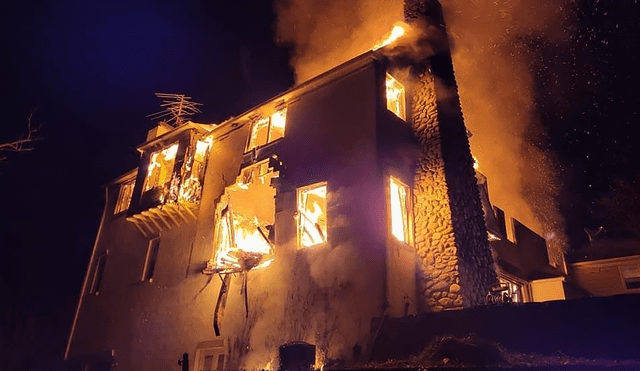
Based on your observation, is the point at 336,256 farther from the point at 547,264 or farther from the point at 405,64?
the point at 547,264

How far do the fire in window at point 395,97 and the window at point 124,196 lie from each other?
15412 millimetres

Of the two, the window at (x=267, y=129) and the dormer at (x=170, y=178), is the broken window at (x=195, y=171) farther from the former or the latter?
the window at (x=267, y=129)

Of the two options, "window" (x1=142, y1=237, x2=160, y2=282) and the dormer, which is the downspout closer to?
the dormer

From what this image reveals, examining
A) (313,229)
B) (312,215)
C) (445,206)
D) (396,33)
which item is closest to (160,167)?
(312,215)

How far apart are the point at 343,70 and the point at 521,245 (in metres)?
12.9

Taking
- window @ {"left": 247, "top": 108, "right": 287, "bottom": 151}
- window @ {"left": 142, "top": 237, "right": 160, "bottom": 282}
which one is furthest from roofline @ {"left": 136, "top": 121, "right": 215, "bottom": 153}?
window @ {"left": 142, "top": 237, "right": 160, "bottom": 282}

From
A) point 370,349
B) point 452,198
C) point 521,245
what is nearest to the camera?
point 370,349

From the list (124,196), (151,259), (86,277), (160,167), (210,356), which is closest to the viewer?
(210,356)

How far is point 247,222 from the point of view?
56.3 feet

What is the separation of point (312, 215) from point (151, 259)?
9517 mm

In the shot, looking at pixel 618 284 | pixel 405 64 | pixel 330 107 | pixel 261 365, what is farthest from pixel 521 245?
pixel 261 365

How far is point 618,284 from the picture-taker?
868 inches

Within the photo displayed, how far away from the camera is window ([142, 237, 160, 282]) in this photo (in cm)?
2039

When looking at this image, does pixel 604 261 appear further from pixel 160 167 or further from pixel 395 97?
pixel 160 167
